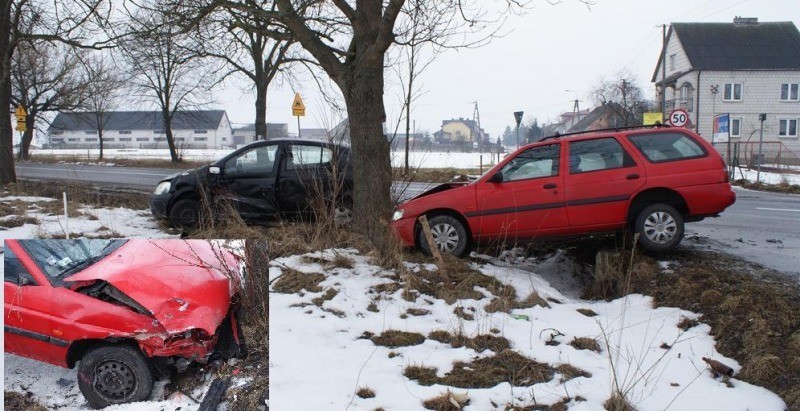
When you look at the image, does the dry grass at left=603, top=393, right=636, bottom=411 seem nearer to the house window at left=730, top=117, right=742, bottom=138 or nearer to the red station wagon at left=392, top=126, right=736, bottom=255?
the red station wagon at left=392, top=126, right=736, bottom=255

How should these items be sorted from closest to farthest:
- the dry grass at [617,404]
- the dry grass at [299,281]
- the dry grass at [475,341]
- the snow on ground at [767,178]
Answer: the dry grass at [617,404] < the dry grass at [475,341] < the dry grass at [299,281] < the snow on ground at [767,178]

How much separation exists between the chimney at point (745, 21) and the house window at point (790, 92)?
6867 mm

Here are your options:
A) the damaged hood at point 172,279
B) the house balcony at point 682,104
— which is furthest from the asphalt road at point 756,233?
the house balcony at point 682,104

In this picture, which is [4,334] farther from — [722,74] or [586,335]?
[722,74]

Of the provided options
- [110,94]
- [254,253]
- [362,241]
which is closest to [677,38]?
[110,94]

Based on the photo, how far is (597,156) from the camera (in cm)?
802

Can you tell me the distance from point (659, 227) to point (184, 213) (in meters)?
7.07

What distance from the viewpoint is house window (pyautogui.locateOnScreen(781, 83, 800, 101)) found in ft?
177

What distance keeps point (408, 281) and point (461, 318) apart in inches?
33.6

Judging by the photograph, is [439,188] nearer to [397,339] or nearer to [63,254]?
[397,339]

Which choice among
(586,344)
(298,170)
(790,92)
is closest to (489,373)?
(586,344)

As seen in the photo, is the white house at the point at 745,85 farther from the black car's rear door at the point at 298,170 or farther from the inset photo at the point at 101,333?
the inset photo at the point at 101,333

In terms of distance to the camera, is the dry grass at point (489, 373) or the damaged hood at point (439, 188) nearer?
the dry grass at point (489, 373)

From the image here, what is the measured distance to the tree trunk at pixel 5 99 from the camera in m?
16.2
